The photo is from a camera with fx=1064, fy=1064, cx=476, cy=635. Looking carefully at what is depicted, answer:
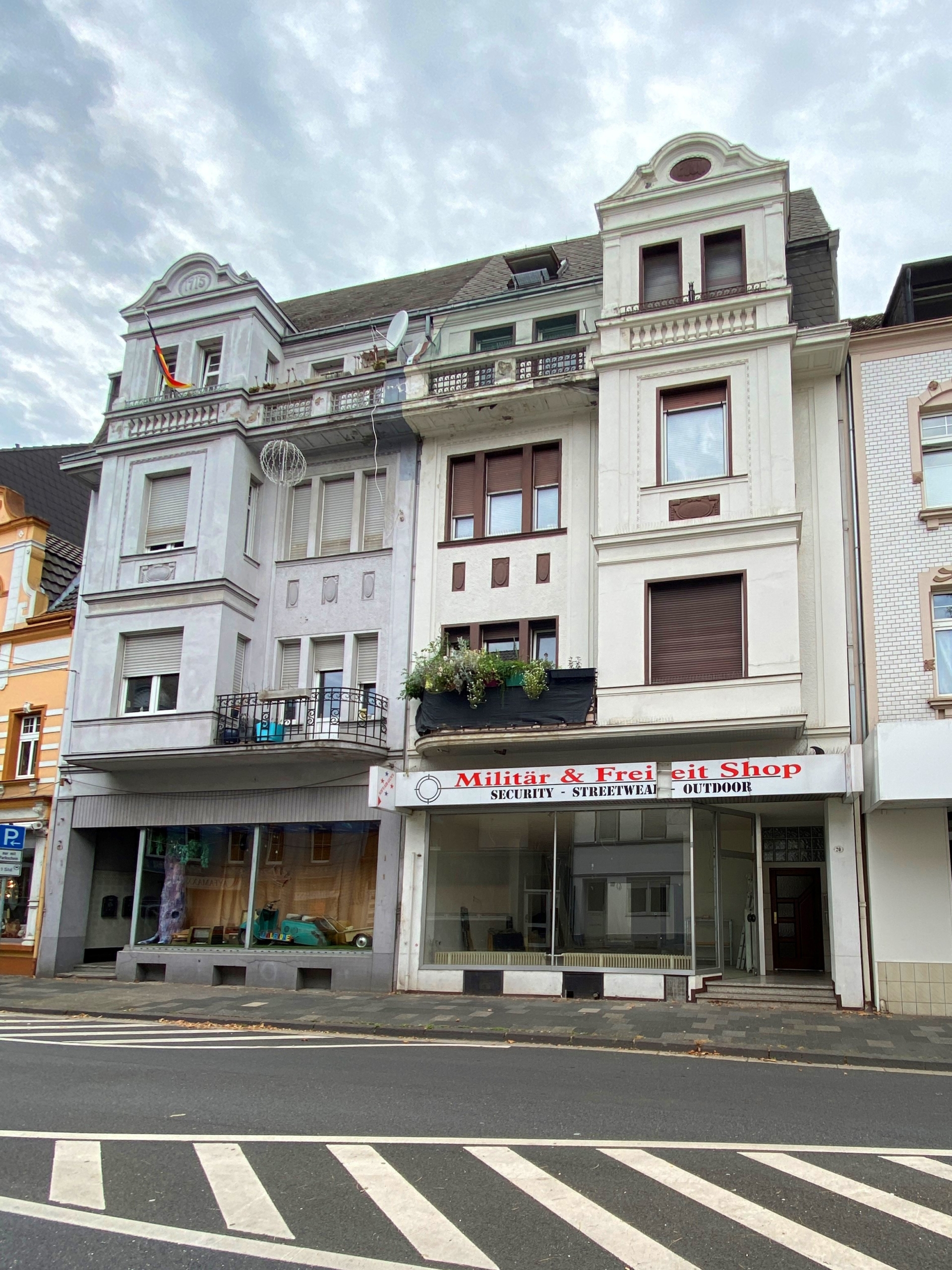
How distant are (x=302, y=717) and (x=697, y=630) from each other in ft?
26.1

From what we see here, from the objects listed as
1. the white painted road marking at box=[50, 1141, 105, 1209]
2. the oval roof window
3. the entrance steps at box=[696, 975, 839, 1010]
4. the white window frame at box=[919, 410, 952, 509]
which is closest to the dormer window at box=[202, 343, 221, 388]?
the oval roof window

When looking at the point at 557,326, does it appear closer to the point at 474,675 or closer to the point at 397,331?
the point at 397,331

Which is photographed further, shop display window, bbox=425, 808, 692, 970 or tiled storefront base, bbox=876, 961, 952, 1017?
shop display window, bbox=425, 808, 692, 970

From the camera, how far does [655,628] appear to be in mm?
18016

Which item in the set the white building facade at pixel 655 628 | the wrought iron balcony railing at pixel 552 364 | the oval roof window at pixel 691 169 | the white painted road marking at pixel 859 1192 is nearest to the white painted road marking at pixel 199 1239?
the white painted road marking at pixel 859 1192

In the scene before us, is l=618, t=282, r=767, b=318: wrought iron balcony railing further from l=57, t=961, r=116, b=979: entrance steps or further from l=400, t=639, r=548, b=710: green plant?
l=57, t=961, r=116, b=979: entrance steps

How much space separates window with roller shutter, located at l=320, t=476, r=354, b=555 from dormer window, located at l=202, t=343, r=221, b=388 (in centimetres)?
403

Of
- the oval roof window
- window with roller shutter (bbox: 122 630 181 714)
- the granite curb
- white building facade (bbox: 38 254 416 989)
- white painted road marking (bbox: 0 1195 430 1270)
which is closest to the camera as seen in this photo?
white painted road marking (bbox: 0 1195 430 1270)

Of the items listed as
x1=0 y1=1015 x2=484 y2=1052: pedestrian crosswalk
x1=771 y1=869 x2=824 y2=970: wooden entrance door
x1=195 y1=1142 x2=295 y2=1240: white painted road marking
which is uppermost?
x1=771 y1=869 x2=824 y2=970: wooden entrance door

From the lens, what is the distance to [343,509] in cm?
2236

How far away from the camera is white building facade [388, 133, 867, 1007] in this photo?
56.3 ft

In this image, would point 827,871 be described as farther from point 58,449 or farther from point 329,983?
point 58,449

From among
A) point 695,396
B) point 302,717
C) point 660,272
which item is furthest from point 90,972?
point 660,272

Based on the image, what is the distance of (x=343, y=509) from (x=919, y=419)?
11222 mm
